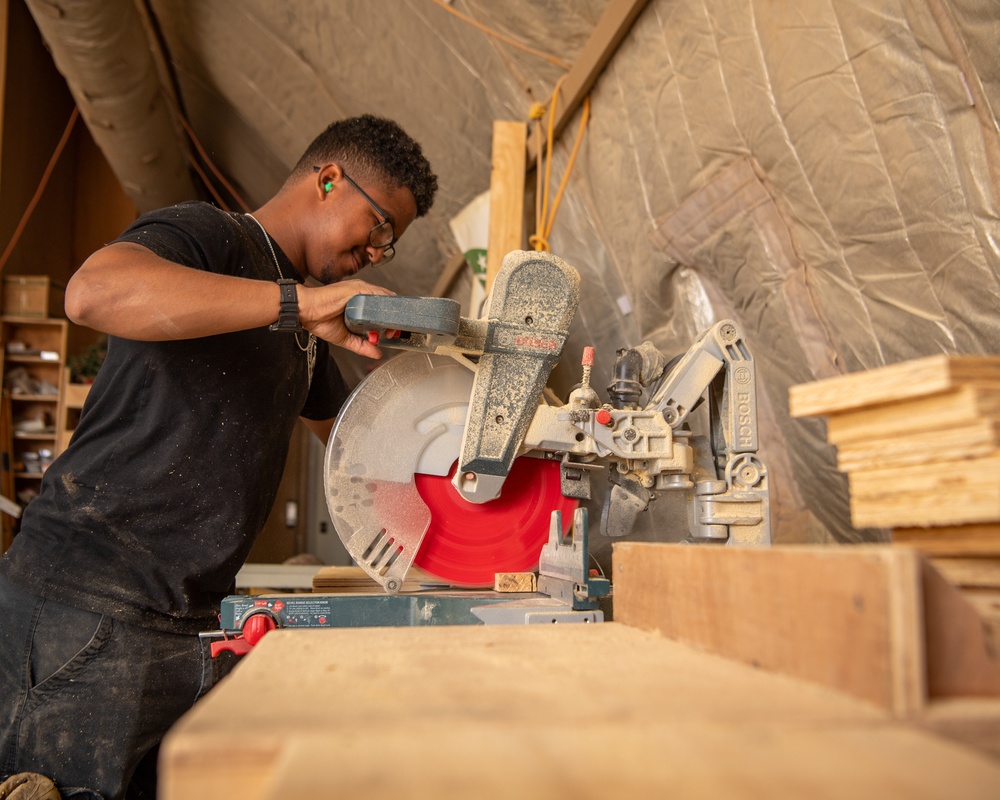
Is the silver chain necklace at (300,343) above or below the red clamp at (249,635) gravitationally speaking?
above

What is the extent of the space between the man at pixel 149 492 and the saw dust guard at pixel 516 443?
188 millimetres

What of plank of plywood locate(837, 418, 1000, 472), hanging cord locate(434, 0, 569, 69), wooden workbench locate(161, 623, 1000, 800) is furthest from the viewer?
hanging cord locate(434, 0, 569, 69)

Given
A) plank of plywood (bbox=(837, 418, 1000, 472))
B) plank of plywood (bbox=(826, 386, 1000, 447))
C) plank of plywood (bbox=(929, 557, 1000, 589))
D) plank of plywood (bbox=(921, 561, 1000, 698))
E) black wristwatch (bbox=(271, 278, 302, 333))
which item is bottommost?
plank of plywood (bbox=(921, 561, 1000, 698))

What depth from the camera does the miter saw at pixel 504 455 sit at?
4.59 ft

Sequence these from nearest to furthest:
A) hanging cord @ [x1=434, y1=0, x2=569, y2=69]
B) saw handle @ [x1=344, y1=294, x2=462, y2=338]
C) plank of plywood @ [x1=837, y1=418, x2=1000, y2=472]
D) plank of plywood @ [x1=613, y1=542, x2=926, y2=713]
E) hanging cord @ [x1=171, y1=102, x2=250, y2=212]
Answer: plank of plywood @ [x1=613, y1=542, x2=926, y2=713] → plank of plywood @ [x1=837, y1=418, x2=1000, y2=472] → saw handle @ [x1=344, y1=294, x2=462, y2=338] → hanging cord @ [x1=434, y1=0, x2=569, y2=69] → hanging cord @ [x1=171, y1=102, x2=250, y2=212]

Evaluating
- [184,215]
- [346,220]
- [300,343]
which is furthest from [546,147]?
[184,215]

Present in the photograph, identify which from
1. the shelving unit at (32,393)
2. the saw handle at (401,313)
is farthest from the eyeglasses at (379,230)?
the shelving unit at (32,393)

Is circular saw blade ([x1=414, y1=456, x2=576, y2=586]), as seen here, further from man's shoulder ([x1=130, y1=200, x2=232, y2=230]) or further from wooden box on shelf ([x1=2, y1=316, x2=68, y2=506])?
wooden box on shelf ([x1=2, y1=316, x2=68, y2=506])

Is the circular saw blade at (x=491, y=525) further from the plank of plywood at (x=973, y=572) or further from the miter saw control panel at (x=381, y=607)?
the plank of plywood at (x=973, y=572)

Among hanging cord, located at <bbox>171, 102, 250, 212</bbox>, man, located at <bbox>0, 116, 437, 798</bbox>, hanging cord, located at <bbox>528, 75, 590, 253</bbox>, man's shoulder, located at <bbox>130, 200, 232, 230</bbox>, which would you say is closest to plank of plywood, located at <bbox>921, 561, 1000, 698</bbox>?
man, located at <bbox>0, 116, 437, 798</bbox>

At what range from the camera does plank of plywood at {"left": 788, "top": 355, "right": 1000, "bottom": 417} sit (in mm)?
711

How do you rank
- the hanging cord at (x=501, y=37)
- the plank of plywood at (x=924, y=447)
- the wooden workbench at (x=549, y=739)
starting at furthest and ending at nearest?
the hanging cord at (x=501, y=37), the plank of plywood at (x=924, y=447), the wooden workbench at (x=549, y=739)

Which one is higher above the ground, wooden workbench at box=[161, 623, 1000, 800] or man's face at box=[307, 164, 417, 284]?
man's face at box=[307, 164, 417, 284]

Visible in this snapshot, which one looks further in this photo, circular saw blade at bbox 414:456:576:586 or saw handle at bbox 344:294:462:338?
circular saw blade at bbox 414:456:576:586
